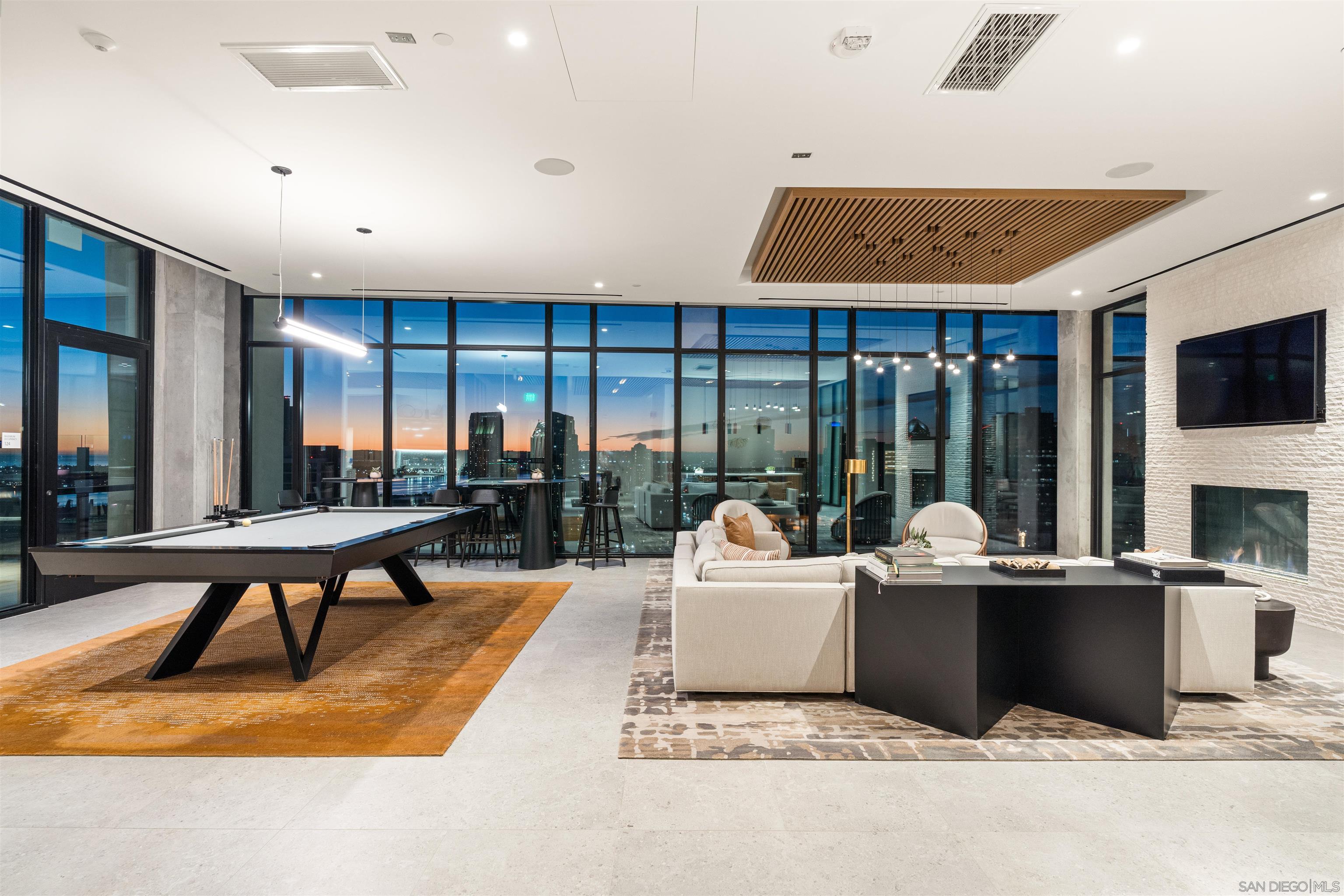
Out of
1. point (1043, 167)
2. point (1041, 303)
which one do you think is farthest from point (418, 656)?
point (1041, 303)

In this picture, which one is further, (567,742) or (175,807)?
(567,742)

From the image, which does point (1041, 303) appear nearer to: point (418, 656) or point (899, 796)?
point (899, 796)

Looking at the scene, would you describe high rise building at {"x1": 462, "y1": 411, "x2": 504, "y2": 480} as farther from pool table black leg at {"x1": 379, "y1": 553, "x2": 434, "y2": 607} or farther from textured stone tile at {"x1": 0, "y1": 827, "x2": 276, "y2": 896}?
textured stone tile at {"x1": 0, "y1": 827, "x2": 276, "y2": 896}

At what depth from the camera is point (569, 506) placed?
8.20 metres

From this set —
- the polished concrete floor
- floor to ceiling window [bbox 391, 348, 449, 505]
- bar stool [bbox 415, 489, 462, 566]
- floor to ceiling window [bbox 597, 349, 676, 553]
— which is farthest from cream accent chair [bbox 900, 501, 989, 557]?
floor to ceiling window [bbox 391, 348, 449, 505]

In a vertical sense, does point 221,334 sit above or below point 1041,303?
below

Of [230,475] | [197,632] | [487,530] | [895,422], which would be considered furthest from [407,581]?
[895,422]

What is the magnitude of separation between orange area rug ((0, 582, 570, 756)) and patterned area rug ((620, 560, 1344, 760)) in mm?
1087

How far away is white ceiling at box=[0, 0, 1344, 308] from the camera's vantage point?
8.77 ft

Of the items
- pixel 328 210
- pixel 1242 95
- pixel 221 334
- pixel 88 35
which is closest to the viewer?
pixel 88 35

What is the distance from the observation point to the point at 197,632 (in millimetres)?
3828

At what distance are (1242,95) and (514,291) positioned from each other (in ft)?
20.8

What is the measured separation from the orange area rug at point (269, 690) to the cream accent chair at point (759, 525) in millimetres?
2098

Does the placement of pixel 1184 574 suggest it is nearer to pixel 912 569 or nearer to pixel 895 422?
pixel 912 569
